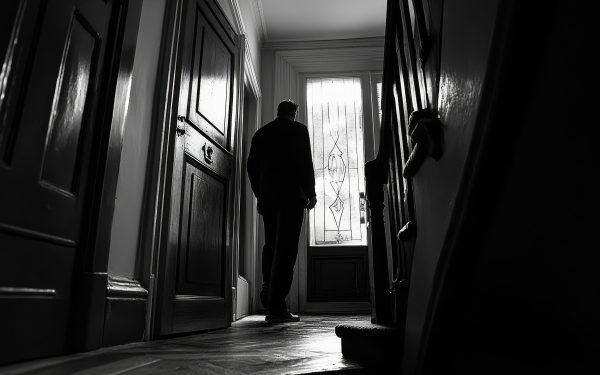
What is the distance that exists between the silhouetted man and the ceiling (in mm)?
2300

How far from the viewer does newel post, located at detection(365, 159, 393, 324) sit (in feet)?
5.48

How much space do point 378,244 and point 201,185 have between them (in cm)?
118

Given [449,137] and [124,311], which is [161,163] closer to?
[124,311]

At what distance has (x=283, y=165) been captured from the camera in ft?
10.2

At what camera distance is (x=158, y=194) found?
6.63 feet

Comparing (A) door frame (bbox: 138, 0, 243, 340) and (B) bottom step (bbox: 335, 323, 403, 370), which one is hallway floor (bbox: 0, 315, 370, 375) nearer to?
(B) bottom step (bbox: 335, 323, 403, 370)

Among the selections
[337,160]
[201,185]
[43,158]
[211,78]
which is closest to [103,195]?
[43,158]

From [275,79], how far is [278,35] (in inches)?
23.3

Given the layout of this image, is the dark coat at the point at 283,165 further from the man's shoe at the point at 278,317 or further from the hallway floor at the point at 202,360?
the hallway floor at the point at 202,360

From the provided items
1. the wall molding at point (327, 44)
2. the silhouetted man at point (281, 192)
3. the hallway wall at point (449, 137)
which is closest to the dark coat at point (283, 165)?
the silhouetted man at point (281, 192)

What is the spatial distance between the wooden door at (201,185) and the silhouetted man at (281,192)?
0.33 m

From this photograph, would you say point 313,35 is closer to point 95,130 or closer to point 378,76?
point 378,76

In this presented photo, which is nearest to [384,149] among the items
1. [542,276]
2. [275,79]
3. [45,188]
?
[542,276]

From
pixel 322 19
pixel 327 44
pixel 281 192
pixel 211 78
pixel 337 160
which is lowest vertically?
pixel 281 192
